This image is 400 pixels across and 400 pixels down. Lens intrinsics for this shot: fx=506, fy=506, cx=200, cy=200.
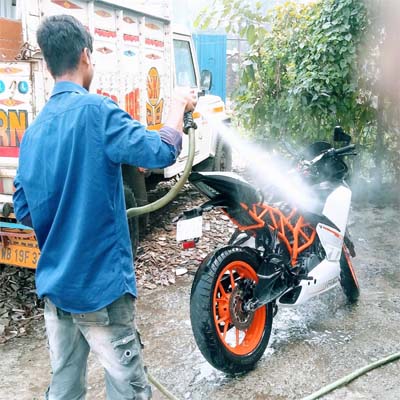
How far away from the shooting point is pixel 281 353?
11.3ft

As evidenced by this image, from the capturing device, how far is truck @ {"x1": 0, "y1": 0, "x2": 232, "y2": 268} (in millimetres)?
3787

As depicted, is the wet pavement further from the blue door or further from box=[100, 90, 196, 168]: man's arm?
the blue door

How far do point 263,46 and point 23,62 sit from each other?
14.2 ft

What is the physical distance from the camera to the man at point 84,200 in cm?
180

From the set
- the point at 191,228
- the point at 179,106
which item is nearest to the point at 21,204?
the point at 179,106

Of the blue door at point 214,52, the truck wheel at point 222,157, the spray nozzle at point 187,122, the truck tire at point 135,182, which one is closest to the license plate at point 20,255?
the truck tire at point 135,182

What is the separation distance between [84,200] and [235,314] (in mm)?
1662

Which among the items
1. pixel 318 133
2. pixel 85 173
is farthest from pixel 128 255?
pixel 318 133

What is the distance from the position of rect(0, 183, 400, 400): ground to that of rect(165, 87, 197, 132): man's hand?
5.83 feet

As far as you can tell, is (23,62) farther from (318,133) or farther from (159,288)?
(318,133)

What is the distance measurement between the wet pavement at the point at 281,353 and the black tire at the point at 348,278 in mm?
95

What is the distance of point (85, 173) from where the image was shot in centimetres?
181

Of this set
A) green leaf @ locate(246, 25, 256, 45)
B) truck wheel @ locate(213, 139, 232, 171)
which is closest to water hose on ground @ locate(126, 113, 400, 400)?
green leaf @ locate(246, 25, 256, 45)

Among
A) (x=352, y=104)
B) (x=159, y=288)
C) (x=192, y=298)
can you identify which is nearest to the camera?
(x=192, y=298)
